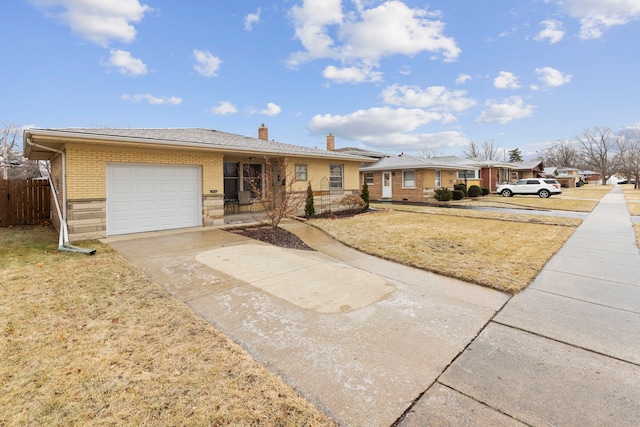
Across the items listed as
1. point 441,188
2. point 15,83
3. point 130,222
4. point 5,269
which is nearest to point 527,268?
point 5,269

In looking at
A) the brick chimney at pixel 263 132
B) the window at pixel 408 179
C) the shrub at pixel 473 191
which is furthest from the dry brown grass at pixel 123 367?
the shrub at pixel 473 191

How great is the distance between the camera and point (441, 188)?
22.5 m

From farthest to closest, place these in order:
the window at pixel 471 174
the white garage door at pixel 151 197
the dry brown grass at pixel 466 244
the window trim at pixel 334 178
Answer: the window at pixel 471 174 → the window trim at pixel 334 178 → the white garage door at pixel 151 197 → the dry brown grass at pixel 466 244

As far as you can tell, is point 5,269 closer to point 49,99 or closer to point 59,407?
point 59,407

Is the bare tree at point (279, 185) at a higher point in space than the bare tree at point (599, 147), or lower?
lower

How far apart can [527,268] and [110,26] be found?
1609cm

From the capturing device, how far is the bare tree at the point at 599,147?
71625mm

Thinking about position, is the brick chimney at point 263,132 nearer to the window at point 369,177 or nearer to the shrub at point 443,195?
the window at point 369,177

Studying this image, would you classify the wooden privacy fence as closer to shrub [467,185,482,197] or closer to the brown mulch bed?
the brown mulch bed

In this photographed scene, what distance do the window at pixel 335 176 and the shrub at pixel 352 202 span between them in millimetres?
714

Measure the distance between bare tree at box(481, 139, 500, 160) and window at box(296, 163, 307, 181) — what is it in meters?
74.2

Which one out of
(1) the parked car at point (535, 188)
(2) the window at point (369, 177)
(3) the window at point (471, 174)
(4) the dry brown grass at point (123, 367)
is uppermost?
(3) the window at point (471, 174)

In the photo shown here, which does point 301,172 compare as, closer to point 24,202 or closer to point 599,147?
point 24,202

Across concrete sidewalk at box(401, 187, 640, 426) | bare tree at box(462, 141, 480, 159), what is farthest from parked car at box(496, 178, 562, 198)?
bare tree at box(462, 141, 480, 159)
